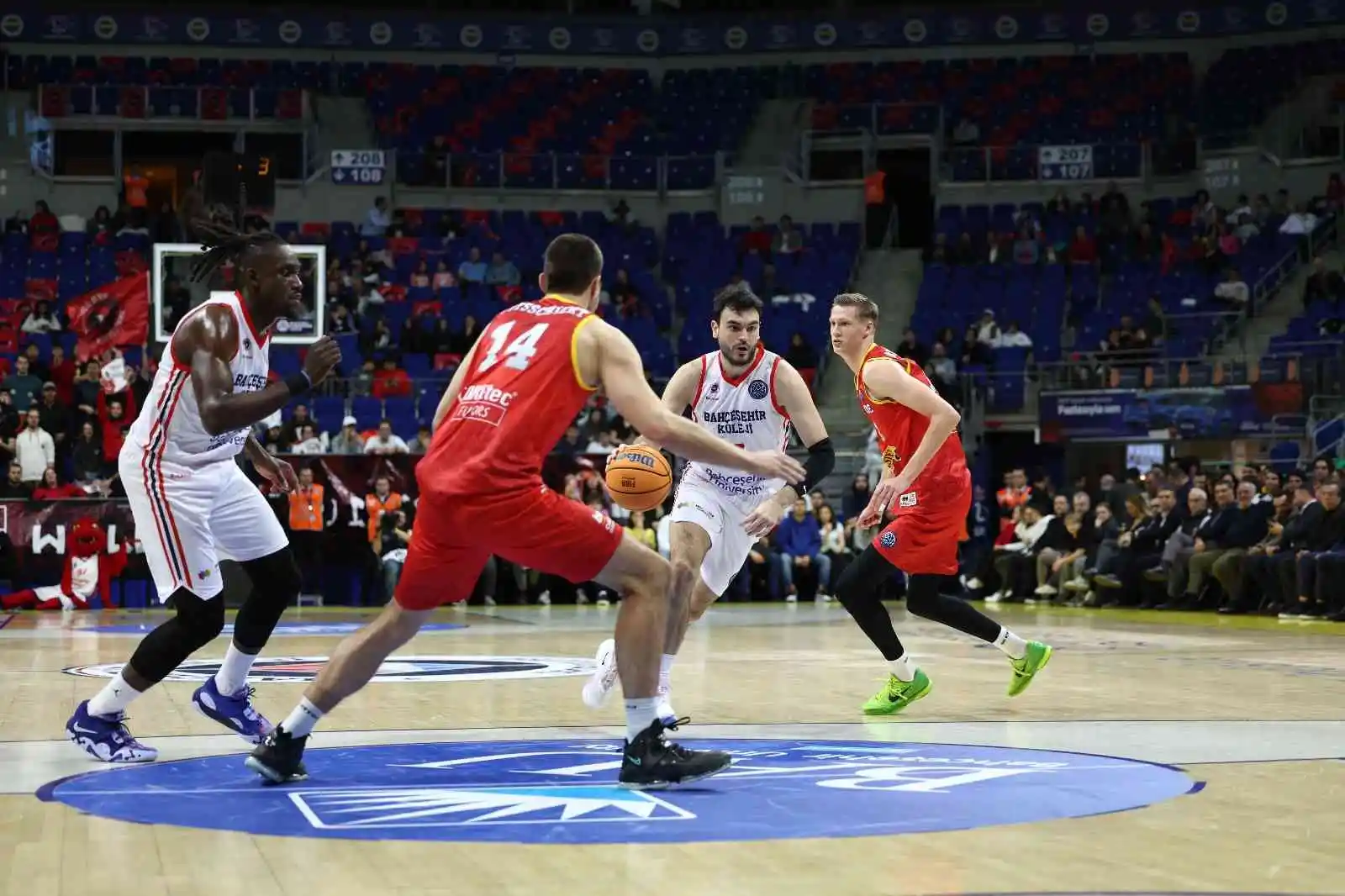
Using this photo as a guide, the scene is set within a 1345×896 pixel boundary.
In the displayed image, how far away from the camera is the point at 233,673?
21.4 feet

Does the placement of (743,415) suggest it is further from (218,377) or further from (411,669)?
(411,669)

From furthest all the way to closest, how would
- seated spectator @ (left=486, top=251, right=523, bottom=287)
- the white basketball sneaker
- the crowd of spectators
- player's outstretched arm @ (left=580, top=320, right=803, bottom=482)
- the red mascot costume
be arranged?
seated spectator @ (left=486, top=251, right=523, bottom=287), the red mascot costume, the crowd of spectators, the white basketball sneaker, player's outstretched arm @ (left=580, top=320, right=803, bottom=482)

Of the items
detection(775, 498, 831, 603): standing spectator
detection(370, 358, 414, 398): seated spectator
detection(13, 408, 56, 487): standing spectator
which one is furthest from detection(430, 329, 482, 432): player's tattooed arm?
detection(370, 358, 414, 398): seated spectator

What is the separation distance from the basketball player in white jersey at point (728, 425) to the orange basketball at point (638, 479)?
10 cm

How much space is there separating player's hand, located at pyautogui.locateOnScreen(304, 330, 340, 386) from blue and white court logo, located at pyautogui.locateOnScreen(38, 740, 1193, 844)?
1.39 meters

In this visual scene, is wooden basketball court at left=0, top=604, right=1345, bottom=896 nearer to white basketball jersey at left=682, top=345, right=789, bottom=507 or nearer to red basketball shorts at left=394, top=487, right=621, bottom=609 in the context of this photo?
red basketball shorts at left=394, top=487, right=621, bottom=609

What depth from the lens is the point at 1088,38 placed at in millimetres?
32125

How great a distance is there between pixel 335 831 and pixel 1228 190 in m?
26.6

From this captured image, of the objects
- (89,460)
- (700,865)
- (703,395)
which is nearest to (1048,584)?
(89,460)

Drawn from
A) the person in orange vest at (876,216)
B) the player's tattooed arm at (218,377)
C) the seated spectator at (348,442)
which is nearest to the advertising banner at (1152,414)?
the person in orange vest at (876,216)

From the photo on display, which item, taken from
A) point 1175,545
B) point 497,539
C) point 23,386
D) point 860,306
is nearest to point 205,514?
point 497,539

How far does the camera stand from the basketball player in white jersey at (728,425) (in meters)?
7.71

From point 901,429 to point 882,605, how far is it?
860mm

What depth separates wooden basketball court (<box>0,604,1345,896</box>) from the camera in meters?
4.16
